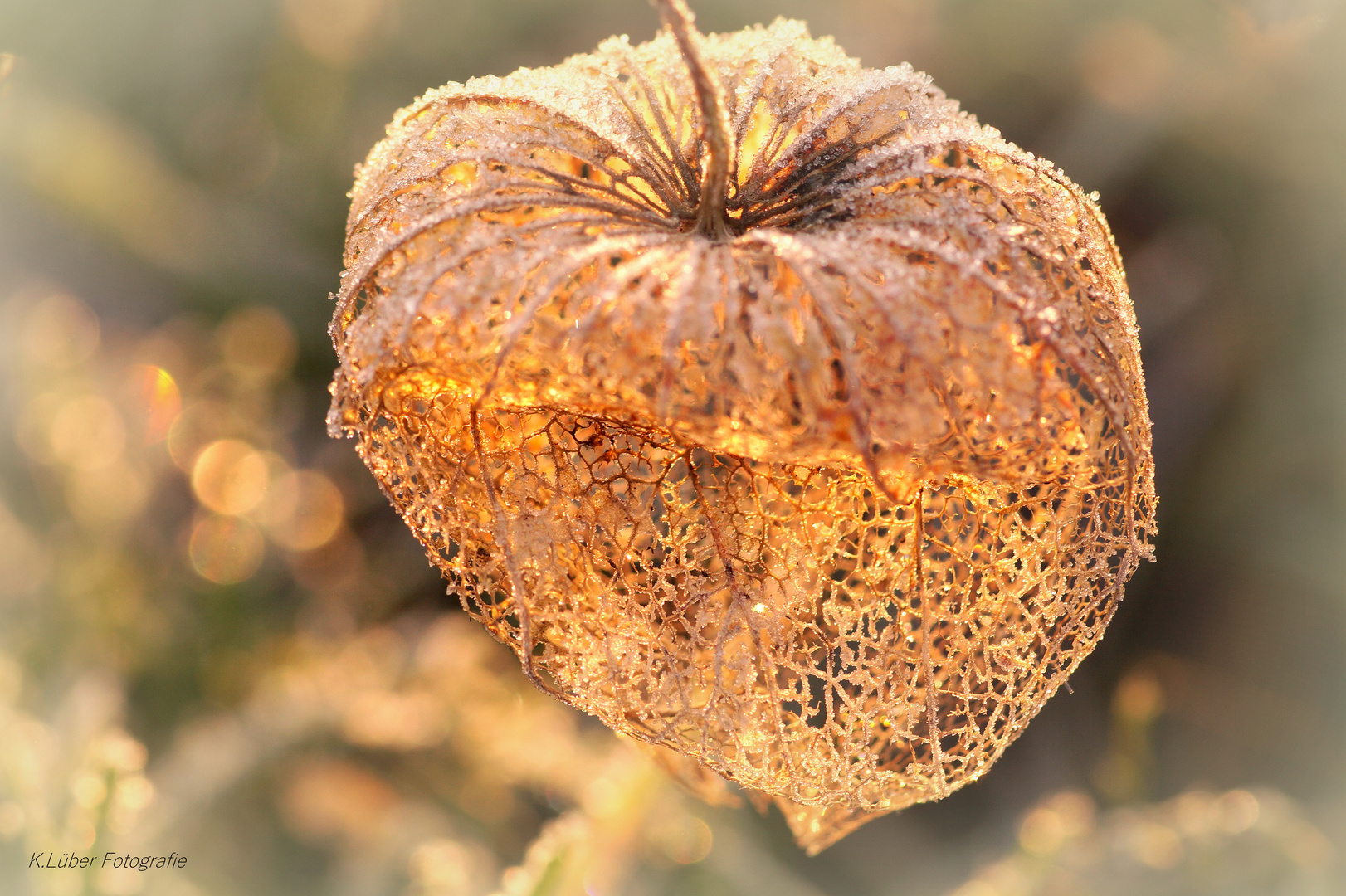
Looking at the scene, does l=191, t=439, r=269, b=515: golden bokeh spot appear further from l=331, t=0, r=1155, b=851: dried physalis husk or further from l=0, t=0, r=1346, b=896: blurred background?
Result: l=331, t=0, r=1155, b=851: dried physalis husk

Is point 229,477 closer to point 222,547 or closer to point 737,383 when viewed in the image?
point 222,547

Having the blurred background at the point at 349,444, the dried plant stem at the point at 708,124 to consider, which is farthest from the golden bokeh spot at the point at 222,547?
the dried plant stem at the point at 708,124

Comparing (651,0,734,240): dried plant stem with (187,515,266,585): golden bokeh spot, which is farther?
(187,515,266,585): golden bokeh spot

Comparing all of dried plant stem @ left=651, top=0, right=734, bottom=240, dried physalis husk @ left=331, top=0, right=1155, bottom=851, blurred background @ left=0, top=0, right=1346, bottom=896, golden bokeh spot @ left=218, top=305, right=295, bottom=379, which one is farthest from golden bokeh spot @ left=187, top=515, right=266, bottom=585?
dried plant stem @ left=651, top=0, right=734, bottom=240

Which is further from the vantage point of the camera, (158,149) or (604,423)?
(158,149)

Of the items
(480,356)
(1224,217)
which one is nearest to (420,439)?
(480,356)

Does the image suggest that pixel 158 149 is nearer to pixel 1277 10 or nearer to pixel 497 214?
pixel 497 214

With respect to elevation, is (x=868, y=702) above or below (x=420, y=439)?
below
